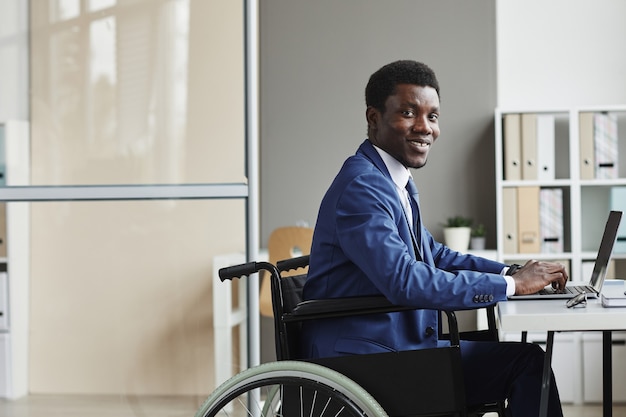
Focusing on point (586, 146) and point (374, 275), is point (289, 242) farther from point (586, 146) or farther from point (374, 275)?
point (374, 275)

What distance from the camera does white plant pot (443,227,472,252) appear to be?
4254mm

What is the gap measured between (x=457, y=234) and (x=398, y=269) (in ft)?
8.55

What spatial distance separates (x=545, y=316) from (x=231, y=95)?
5.23 ft

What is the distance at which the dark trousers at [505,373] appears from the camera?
6.29ft

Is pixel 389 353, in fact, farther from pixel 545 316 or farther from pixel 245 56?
pixel 245 56

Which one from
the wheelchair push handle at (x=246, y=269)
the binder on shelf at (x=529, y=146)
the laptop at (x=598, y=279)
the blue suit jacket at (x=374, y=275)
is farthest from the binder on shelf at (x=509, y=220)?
the wheelchair push handle at (x=246, y=269)

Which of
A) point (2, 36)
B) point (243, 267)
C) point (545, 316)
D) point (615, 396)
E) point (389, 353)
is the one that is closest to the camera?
point (545, 316)

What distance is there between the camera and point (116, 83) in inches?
113

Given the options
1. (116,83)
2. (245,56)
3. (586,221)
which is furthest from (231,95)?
(586,221)

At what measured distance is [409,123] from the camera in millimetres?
1974

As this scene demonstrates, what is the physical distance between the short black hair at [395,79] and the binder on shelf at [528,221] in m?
2.26

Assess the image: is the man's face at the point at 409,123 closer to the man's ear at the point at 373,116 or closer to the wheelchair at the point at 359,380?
the man's ear at the point at 373,116

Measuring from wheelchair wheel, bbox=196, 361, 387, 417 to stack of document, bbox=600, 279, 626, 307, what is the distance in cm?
49

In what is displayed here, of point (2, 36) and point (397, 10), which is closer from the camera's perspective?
point (2, 36)
